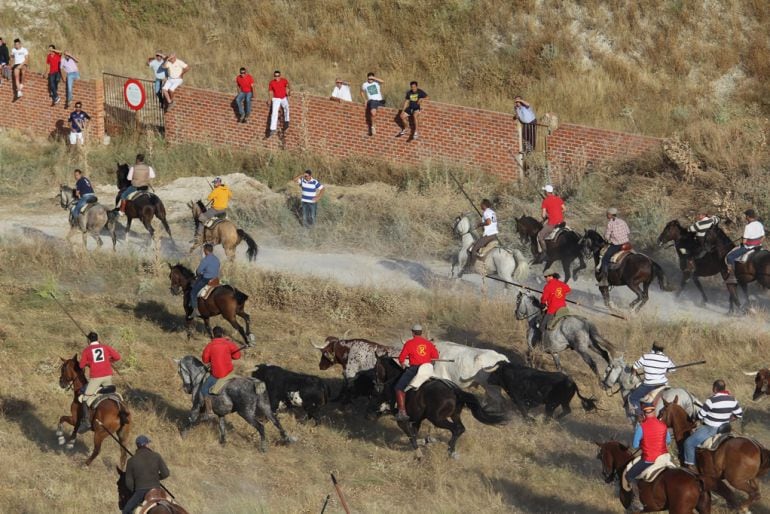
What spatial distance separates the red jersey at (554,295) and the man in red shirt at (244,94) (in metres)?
15.0

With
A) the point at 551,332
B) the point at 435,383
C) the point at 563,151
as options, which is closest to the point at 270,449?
the point at 435,383

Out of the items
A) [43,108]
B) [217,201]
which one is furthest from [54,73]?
[217,201]

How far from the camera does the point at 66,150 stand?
118ft

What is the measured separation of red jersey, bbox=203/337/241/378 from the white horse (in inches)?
312

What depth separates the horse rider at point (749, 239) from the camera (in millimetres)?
24016

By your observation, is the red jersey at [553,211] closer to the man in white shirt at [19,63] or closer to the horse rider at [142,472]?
the horse rider at [142,472]

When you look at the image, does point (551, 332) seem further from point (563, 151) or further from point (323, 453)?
point (563, 151)

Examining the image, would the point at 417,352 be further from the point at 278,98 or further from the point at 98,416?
A: the point at 278,98

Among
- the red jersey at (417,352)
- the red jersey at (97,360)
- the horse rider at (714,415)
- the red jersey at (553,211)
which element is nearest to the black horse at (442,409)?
the red jersey at (417,352)

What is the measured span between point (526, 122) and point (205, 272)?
1143cm

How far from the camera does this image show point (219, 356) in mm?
18984

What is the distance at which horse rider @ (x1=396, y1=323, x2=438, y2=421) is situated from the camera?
19000 mm

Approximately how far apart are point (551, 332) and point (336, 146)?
1369cm

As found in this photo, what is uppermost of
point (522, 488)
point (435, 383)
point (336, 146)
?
point (336, 146)
